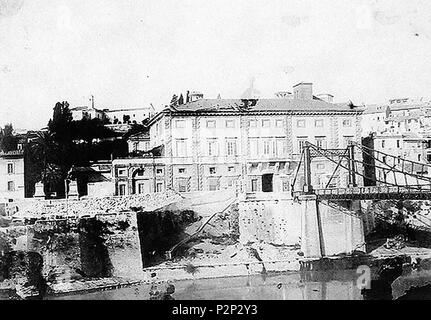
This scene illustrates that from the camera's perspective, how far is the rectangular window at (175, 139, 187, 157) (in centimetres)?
471

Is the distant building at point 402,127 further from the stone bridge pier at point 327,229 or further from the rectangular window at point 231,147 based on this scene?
the rectangular window at point 231,147

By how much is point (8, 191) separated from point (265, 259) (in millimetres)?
2564

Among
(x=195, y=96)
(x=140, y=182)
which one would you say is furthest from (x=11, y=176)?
(x=195, y=96)

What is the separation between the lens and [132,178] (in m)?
4.71

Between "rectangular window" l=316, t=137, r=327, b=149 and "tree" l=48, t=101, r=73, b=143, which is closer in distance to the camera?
"tree" l=48, t=101, r=73, b=143

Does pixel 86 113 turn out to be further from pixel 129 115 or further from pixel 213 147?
pixel 213 147

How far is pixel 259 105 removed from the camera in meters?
4.74

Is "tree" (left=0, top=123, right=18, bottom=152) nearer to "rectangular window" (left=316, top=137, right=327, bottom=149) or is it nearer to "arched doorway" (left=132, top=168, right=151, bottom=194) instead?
"arched doorway" (left=132, top=168, right=151, bottom=194)

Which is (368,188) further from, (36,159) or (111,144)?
(36,159)

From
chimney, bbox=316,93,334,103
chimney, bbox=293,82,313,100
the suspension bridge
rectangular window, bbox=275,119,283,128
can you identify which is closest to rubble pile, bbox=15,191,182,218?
rectangular window, bbox=275,119,283,128

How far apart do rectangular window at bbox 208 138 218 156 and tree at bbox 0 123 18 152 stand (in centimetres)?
173

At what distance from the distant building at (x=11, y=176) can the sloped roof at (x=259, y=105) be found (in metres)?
1.47

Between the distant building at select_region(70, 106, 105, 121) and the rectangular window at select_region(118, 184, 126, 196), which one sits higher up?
the distant building at select_region(70, 106, 105, 121)
